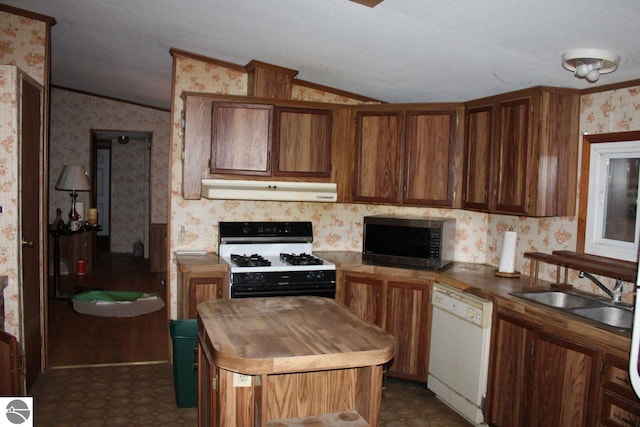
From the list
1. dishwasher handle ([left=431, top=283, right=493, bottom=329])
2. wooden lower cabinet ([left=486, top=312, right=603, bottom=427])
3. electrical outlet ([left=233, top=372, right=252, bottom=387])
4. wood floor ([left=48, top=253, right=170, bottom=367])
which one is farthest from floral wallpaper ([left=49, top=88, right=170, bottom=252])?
electrical outlet ([left=233, top=372, right=252, bottom=387])

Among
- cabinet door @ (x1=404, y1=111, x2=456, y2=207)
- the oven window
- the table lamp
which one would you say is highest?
cabinet door @ (x1=404, y1=111, x2=456, y2=207)

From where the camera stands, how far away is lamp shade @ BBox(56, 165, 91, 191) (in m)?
6.69

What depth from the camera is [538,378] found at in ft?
9.45

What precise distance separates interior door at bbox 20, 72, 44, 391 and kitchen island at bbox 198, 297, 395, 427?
1636mm

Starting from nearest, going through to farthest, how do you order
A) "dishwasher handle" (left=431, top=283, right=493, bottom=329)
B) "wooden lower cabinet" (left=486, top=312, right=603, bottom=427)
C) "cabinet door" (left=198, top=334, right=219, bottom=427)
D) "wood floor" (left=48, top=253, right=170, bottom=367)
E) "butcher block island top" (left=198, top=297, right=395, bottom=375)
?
"butcher block island top" (left=198, top=297, right=395, bottom=375)
"cabinet door" (left=198, top=334, right=219, bottom=427)
"wooden lower cabinet" (left=486, top=312, right=603, bottom=427)
"dishwasher handle" (left=431, top=283, right=493, bottom=329)
"wood floor" (left=48, top=253, right=170, bottom=367)

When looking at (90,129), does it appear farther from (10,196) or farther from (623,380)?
(623,380)

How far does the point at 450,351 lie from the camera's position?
3.61 m

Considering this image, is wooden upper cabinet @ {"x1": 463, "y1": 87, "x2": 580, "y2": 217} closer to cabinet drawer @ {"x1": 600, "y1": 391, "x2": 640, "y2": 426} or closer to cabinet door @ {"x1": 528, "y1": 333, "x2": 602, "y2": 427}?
cabinet door @ {"x1": 528, "y1": 333, "x2": 602, "y2": 427}

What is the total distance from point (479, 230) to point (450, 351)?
1.19 meters

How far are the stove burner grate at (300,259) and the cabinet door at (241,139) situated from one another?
67cm

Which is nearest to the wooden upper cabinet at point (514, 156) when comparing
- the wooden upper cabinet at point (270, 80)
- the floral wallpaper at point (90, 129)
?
the wooden upper cabinet at point (270, 80)

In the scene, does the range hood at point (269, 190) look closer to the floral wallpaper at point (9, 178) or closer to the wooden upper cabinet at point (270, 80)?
the wooden upper cabinet at point (270, 80)

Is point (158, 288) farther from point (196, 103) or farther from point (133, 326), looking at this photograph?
point (196, 103)

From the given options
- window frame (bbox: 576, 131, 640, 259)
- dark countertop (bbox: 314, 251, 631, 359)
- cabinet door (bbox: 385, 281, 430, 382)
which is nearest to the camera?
dark countertop (bbox: 314, 251, 631, 359)
